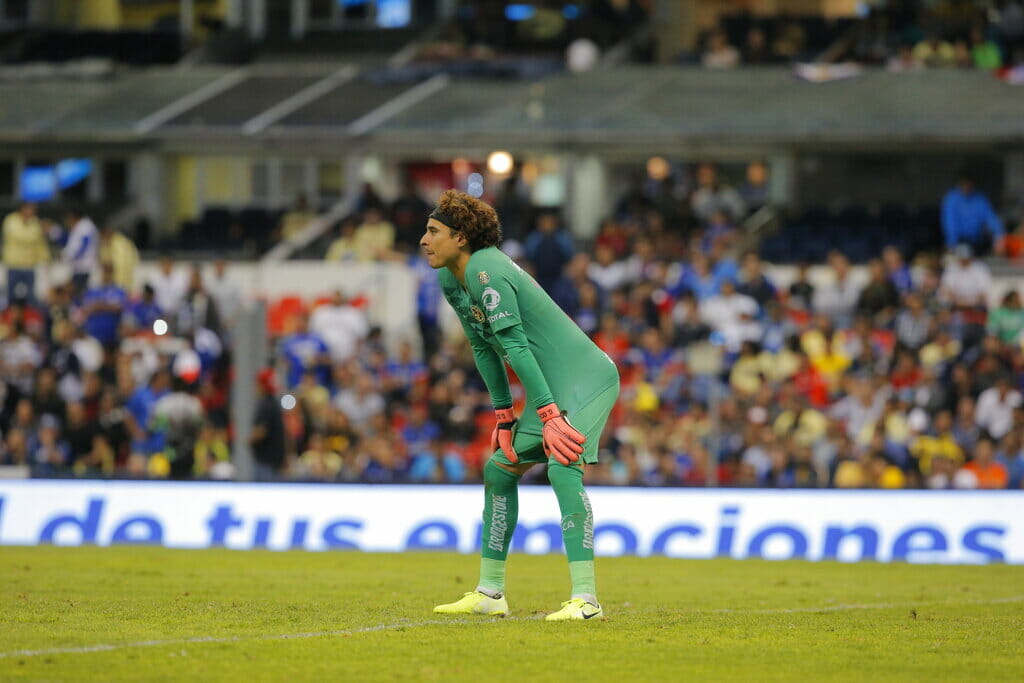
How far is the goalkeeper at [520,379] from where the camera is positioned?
9.11m

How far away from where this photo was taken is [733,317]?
21906mm

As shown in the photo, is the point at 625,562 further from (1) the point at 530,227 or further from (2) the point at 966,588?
(1) the point at 530,227

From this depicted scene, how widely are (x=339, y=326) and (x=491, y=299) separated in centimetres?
1472

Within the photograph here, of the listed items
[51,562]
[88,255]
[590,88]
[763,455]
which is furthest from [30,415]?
[590,88]

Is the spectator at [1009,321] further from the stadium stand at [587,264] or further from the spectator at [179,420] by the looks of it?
the spectator at [179,420]

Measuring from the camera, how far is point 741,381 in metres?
20.6

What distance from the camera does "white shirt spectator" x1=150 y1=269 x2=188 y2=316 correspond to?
930 inches

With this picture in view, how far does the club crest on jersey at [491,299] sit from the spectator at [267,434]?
10.2 m

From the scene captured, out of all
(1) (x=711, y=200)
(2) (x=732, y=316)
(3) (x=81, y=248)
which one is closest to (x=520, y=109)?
(1) (x=711, y=200)

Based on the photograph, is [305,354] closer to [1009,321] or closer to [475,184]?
[1009,321]

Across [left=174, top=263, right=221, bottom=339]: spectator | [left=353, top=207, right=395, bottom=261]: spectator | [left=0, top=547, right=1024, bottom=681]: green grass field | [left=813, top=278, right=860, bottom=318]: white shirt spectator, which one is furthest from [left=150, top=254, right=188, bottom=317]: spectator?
[left=0, top=547, right=1024, bottom=681]: green grass field

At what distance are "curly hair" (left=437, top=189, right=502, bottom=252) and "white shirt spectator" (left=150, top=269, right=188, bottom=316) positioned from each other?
47.4ft

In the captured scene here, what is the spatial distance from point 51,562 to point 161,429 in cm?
695

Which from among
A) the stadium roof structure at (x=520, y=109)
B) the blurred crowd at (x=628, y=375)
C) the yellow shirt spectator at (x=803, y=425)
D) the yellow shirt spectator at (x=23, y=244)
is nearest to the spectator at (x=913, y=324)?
the blurred crowd at (x=628, y=375)
